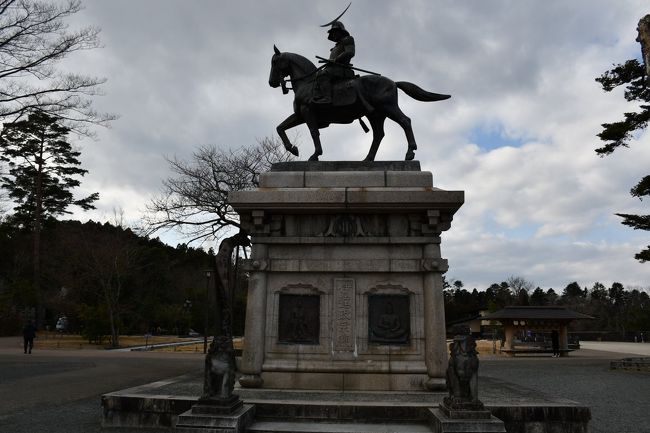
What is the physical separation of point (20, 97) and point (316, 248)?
1528 cm

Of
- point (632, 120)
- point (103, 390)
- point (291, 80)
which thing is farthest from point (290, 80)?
point (632, 120)

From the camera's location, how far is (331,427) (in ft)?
21.4

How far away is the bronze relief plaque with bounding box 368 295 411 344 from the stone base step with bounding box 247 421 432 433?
190 cm

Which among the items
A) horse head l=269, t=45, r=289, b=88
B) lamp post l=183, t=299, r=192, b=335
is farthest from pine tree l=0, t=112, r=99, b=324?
horse head l=269, t=45, r=289, b=88

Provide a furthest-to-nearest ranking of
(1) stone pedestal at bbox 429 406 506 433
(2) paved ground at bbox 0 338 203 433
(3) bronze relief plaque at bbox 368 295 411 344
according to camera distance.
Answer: (3) bronze relief plaque at bbox 368 295 411 344 < (2) paved ground at bbox 0 338 203 433 < (1) stone pedestal at bbox 429 406 506 433

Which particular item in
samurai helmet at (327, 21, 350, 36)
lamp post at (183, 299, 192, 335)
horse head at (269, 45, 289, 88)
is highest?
samurai helmet at (327, 21, 350, 36)

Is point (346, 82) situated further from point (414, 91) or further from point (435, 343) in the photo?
point (435, 343)

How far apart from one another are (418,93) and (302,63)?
2553 millimetres

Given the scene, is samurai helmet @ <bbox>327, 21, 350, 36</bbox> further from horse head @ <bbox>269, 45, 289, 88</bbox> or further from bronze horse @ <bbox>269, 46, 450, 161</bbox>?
horse head @ <bbox>269, 45, 289, 88</bbox>

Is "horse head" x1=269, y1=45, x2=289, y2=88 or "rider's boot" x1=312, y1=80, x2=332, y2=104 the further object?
"horse head" x1=269, y1=45, x2=289, y2=88

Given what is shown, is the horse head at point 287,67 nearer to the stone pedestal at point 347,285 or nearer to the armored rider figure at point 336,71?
the armored rider figure at point 336,71

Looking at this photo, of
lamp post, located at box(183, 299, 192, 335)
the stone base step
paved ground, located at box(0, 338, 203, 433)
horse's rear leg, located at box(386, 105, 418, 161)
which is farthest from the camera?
lamp post, located at box(183, 299, 192, 335)

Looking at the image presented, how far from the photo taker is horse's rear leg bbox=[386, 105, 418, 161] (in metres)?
9.87

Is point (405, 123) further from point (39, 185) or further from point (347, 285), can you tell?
point (39, 185)
